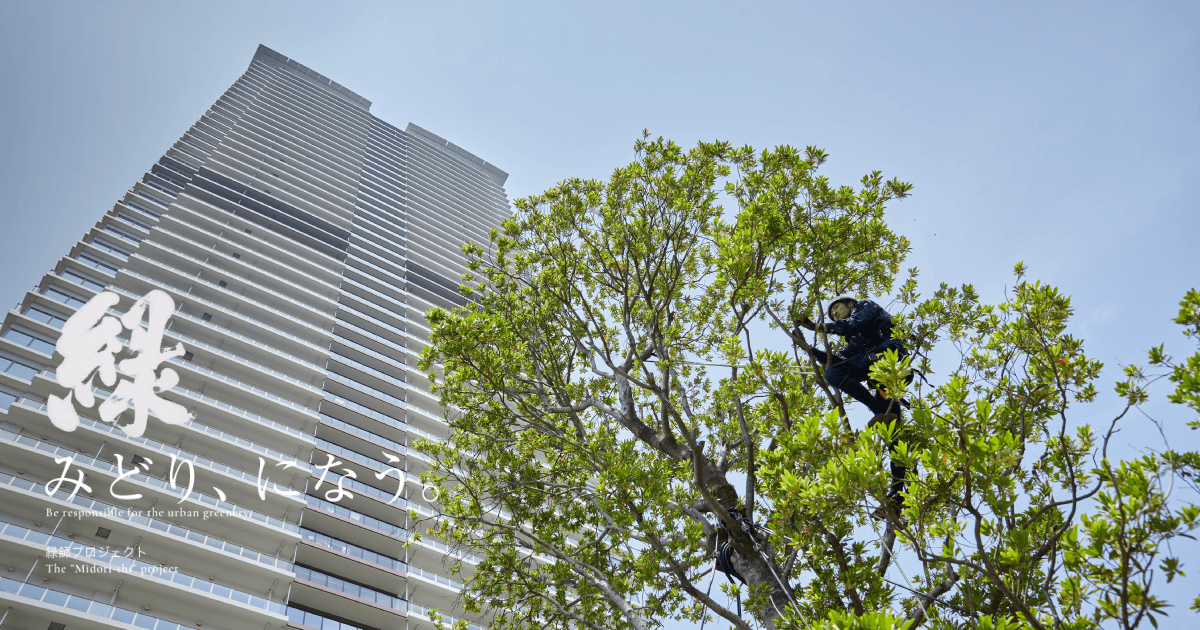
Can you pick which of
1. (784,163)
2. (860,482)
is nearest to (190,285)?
(784,163)

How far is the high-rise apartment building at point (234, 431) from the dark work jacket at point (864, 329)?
16942 millimetres

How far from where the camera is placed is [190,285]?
32.0 metres

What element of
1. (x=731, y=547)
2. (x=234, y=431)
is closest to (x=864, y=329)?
(x=731, y=547)

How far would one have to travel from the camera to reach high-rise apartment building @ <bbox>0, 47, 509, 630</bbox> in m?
19.4

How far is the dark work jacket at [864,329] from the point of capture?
5207 mm

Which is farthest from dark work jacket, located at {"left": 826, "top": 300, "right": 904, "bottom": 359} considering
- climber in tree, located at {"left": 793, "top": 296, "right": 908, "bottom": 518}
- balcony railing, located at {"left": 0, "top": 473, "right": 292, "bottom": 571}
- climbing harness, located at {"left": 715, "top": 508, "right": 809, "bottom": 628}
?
balcony railing, located at {"left": 0, "top": 473, "right": 292, "bottom": 571}

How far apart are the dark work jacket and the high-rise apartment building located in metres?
16.9

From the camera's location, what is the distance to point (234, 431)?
26.7 m

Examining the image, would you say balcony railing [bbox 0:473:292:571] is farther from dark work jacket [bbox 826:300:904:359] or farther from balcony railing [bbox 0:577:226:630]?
dark work jacket [bbox 826:300:904:359]

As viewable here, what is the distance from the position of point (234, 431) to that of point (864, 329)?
28767 mm

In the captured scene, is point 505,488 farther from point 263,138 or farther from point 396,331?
point 263,138

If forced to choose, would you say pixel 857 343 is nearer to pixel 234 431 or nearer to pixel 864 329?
pixel 864 329

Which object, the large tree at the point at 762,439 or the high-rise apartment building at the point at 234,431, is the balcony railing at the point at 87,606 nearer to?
the high-rise apartment building at the point at 234,431

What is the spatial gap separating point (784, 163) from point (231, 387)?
2854cm
